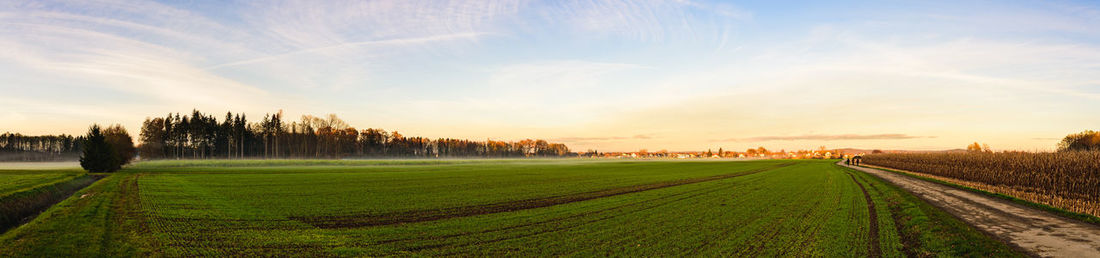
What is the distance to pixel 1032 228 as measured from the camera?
1188 cm

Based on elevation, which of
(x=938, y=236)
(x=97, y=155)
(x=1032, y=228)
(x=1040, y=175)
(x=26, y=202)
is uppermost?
(x=97, y=155)

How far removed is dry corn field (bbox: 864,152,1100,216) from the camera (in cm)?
1955

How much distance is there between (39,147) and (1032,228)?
215 metres

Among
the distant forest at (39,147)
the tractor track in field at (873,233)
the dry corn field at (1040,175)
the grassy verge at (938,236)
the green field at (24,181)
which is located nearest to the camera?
the tractor track in field at (873,233)

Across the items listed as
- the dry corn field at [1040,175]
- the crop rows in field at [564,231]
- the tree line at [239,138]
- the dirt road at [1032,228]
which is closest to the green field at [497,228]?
the crop rows in field at [564,231]

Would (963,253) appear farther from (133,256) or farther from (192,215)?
(192,215)

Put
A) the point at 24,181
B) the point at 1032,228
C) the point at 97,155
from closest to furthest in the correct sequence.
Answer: the point at 1032,228, the point at 24,181, the point at 97,155

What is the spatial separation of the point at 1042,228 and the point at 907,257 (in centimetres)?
728

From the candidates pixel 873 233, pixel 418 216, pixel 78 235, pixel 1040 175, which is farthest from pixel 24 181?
pixel 1040 175

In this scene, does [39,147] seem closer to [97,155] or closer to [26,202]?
[97,155]

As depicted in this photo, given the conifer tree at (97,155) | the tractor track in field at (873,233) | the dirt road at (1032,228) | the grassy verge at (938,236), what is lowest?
the dirt road at (1032,228)

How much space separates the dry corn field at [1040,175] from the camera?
19.5 meters

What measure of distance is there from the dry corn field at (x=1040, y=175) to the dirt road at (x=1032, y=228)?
216 centimetres

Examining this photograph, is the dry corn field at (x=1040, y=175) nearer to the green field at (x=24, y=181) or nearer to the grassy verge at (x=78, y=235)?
the grassy verge at (x=78, y=235)
